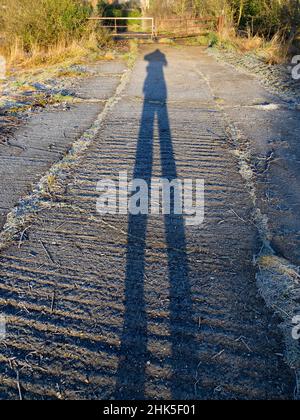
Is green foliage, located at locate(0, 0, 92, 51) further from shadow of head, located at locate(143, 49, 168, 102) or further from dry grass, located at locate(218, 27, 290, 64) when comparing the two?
dry grass, located at locate(218, 27, 290, 64)

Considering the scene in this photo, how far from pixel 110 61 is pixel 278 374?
12.5 meters

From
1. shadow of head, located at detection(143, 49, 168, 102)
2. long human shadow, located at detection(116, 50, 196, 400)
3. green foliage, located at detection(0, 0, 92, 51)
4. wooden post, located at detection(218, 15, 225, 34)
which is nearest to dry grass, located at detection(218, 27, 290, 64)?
wooden post, located at detection(218, 15, 225, 34)

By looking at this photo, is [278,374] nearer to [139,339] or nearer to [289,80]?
[139,339]

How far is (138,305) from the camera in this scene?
2430 mm

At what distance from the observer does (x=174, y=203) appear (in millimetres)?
3631

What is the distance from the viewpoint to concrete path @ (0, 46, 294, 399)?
1.97m

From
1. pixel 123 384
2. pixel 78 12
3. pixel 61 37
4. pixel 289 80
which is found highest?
pixel 78 12

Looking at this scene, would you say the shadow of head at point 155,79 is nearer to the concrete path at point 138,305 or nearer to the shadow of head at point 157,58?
the shadow of head at point 157,58

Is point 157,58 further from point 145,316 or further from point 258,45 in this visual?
point 145,316

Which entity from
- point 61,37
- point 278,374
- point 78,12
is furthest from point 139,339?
point 78,12

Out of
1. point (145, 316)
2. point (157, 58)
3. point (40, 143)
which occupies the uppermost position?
point (157, 58)

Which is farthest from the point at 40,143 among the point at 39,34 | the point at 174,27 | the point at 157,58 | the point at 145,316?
the point at 174,27

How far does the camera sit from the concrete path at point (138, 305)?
1973mm

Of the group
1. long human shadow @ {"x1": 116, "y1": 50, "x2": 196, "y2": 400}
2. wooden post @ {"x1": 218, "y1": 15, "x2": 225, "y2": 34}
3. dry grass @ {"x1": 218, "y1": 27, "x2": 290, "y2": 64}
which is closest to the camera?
long human shadow @ {"x1": 116, "y1": 50, "x2": 196, "y2": 400}
